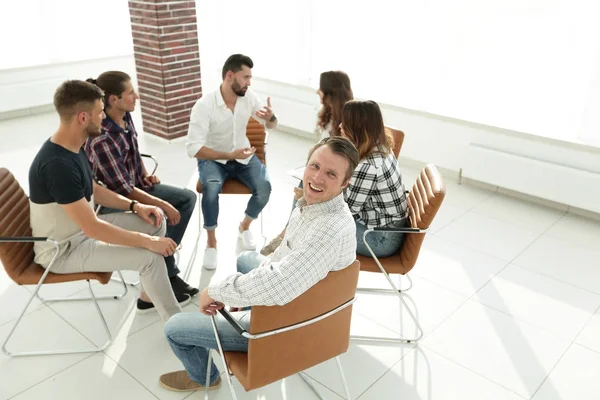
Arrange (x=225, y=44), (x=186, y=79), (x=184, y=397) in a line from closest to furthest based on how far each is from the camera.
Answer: (x=184, y=397)
(x=186, y=79)
(x=225, y=44)

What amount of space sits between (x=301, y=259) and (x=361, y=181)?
0.95 metres

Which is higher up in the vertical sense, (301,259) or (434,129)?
(301,259)

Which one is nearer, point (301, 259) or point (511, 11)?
point (301, 259)

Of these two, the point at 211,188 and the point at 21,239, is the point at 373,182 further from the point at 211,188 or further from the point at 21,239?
the point at 21,239

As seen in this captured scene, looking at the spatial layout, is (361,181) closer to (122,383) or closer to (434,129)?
(122,383)

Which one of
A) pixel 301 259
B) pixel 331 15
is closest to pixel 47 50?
pixel 331 15

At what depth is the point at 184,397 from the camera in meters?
2.48

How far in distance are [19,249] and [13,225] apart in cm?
13

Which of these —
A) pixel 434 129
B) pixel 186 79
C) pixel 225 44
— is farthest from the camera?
pixel 225 44

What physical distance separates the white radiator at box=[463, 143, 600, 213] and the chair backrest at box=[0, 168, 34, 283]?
3.57 meters

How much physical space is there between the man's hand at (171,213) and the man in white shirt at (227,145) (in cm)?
39

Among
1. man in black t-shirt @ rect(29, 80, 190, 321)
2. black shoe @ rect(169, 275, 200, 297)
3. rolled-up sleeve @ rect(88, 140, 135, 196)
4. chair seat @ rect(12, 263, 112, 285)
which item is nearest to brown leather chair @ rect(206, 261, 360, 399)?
man in black t-shirt @ rect(29, 80, 190, 321)

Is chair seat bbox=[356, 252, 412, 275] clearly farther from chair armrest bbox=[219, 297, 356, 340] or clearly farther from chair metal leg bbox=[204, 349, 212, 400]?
chair metal leg bbox=[204, 349, 212, 400]

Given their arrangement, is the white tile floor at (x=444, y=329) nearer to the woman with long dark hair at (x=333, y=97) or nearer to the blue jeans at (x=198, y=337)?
the blue jeans at (x=198, y=337)
